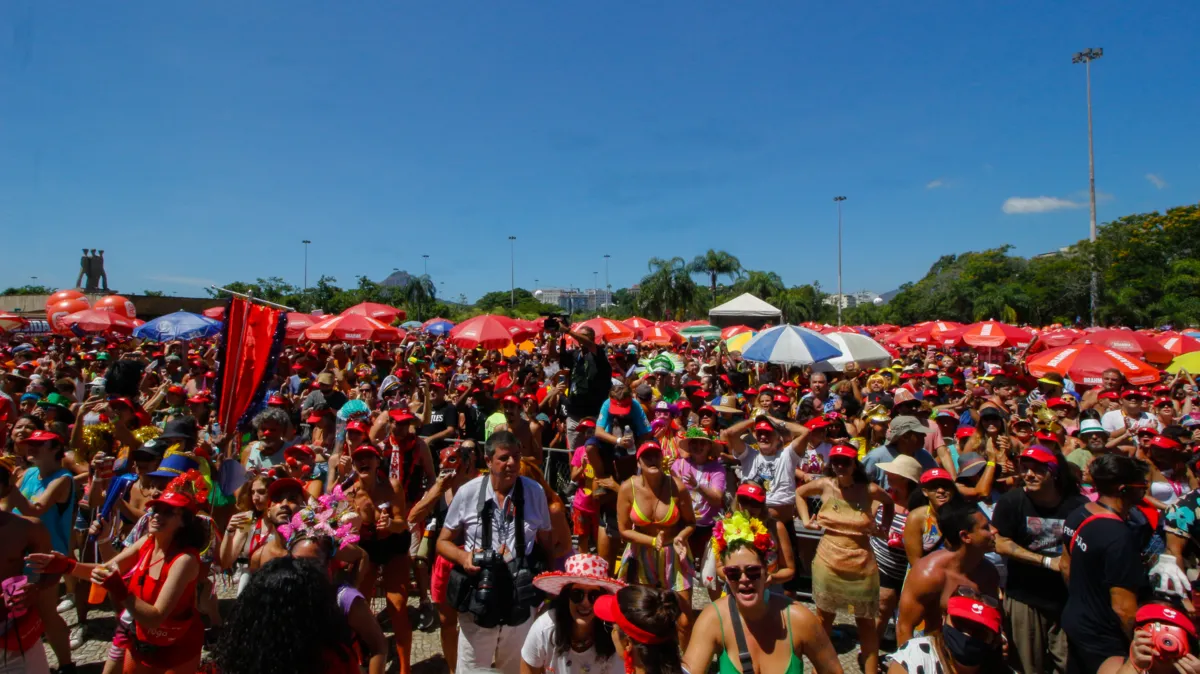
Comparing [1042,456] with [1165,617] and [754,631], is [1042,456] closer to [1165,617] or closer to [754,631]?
Answer: [1165,617]

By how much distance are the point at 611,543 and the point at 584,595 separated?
230 centimetres

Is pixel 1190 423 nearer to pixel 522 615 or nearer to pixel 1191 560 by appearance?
pixel 1191 560

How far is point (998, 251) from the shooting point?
6606 centimetres

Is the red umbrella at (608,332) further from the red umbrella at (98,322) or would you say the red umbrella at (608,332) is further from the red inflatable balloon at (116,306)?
the red inflatable balloon at (116,306)

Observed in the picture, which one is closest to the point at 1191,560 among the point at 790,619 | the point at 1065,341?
the point at 790,619

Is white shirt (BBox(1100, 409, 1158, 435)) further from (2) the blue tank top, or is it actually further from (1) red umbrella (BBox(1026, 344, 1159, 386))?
(2) the blue tank top

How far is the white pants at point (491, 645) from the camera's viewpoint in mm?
3557

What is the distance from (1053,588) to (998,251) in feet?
242

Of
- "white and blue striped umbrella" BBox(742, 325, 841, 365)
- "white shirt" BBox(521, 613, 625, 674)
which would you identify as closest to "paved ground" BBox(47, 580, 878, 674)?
"white shirt" BBox(521, 613, 625, 674)

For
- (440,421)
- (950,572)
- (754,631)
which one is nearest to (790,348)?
(440,421)

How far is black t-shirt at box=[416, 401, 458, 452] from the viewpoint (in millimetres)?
6773

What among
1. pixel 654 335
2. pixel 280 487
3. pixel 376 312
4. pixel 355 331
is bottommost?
pixel 280 487

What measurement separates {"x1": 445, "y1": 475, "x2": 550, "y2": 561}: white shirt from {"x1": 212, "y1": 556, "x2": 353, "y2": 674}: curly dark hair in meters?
1.50

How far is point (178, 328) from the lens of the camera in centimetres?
1351
